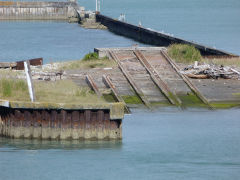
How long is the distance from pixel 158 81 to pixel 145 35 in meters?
41.8

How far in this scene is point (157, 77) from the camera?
147 ft

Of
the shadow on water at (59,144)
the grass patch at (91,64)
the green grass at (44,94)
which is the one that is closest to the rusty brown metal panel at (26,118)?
the shadow on water at (59,144)

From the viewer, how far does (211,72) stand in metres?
45.5

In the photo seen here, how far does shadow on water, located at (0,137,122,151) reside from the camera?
108 ft

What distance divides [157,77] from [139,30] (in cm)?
4409

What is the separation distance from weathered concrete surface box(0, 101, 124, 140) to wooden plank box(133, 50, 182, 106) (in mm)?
8905

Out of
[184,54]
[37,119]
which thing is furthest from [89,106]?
[184,54]

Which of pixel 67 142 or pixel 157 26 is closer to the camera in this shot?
pixel 67 142

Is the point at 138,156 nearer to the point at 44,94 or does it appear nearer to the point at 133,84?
the point at 44,94

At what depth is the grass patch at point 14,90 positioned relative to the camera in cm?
3475

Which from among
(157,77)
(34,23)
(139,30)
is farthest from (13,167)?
(34,23)

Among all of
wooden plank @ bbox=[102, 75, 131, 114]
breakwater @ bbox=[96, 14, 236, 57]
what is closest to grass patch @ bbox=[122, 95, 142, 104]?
wooden plank @ bbox=[102, 75, 131, 114]

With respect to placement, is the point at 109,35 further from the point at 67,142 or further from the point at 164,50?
the point at 67,142

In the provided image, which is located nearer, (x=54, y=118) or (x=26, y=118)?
(x=54, y=118)
